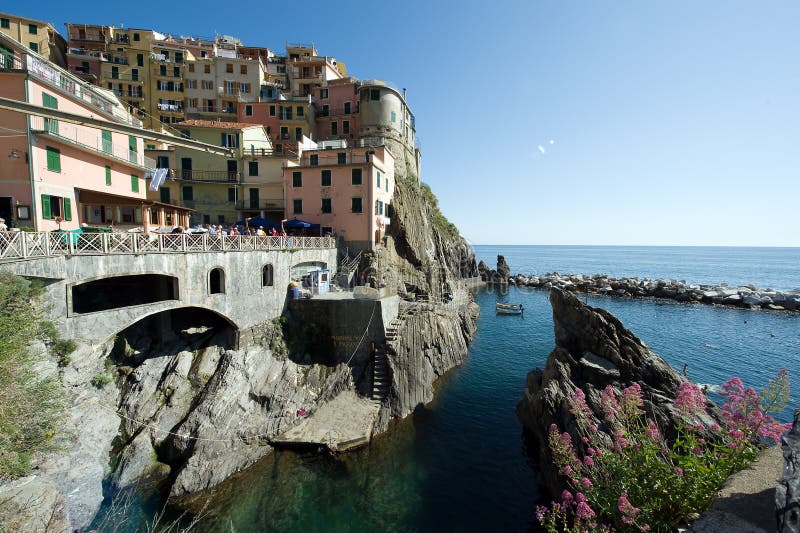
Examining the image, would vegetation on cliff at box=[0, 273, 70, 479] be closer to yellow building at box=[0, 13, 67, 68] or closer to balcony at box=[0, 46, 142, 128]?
balcony at box=[0, 46, 142, 128]

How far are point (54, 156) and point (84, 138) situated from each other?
2.35m

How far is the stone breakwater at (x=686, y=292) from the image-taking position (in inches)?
2115

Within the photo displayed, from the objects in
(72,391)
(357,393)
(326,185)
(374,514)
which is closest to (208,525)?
(374,514)

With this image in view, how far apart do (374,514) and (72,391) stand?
13.9 meters

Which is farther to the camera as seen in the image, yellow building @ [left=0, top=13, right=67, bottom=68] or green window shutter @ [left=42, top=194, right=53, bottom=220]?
yellow building @ [left=0, top=13, right=67, bottom=68]

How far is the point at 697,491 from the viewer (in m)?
6.21

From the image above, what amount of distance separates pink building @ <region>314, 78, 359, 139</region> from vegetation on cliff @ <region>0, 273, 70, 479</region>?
127ft

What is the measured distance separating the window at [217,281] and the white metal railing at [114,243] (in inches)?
54.6

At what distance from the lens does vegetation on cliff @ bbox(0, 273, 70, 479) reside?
30.2ft

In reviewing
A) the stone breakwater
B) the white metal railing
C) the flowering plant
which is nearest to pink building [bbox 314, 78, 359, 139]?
the white metal railing

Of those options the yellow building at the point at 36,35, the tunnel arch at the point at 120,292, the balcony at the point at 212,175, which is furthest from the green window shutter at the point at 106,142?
the yellow building at the point at 36,35

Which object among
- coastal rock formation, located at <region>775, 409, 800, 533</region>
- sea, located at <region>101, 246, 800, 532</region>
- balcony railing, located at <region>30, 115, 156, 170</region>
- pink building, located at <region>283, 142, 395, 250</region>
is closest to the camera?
coastal rock formation, located at <region>775, 409, 800, 533</region>

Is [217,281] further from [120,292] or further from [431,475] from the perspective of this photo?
[431,475]

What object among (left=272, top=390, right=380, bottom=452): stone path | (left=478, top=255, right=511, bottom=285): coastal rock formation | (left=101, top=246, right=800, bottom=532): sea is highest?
(left=478, top=255, right=511, bottom=285): coastal rock formation
